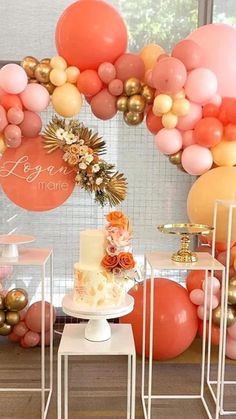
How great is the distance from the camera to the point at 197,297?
318 cm

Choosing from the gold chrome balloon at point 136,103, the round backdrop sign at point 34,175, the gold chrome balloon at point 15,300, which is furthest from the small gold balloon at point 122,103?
the gold chrome balloon at point 15,300

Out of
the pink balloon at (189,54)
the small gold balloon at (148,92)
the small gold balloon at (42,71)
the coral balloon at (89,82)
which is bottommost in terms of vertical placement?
the small gold balloon at (148,92)

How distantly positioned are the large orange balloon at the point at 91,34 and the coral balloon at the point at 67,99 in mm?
150

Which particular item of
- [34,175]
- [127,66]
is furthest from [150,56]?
[34,175]

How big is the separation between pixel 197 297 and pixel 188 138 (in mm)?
1062

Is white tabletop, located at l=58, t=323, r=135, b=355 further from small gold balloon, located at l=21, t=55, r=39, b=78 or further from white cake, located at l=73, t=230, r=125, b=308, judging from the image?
small gold balloon, located at l=21, t=55, r=39, b=78

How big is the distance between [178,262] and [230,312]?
2.86ft

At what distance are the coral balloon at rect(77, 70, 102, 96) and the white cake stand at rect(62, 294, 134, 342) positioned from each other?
43.8 inches

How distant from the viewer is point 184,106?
2.58 meters

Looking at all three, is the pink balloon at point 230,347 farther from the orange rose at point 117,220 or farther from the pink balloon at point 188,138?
the orange rose at point 117,220

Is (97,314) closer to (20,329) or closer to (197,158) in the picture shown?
(197,158)

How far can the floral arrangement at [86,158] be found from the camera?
9.22 ft

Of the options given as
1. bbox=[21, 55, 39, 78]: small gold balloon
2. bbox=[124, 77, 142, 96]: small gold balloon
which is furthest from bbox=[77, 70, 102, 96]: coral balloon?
bbox=[21, 55, 39, 78]: small gold balloon

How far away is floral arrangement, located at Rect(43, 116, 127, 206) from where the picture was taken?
111 inches
